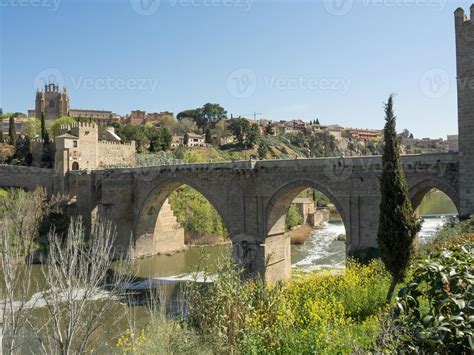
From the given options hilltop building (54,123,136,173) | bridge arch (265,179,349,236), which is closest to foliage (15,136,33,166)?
hilltop building (54,123,136,173)

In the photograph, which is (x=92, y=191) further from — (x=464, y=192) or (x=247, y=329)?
(x=247, y=329)

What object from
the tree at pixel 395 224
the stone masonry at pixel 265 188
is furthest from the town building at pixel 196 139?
the tree at pixel 395 224

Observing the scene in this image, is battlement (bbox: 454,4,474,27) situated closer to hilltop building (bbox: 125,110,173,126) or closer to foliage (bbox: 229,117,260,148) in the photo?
foliage (bbox: 229,117,260,148)

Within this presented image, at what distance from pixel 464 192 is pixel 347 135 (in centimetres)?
11163

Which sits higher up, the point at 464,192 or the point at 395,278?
the point at 464,192

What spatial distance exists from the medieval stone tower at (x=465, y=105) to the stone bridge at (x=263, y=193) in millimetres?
604

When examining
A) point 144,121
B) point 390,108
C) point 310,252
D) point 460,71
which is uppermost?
point 144,121

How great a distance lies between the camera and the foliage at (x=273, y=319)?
6621 mm

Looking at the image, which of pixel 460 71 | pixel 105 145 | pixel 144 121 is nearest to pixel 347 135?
pixel 144 121

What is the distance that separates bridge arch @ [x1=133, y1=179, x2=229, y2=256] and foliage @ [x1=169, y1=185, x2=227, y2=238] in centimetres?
177

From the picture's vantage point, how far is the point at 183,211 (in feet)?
130

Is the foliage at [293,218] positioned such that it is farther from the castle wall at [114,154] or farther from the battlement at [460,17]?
the battlement at [460,17]

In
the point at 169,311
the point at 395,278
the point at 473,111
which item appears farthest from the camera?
the point at 169,311

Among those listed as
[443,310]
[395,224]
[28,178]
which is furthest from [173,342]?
[28,178]
